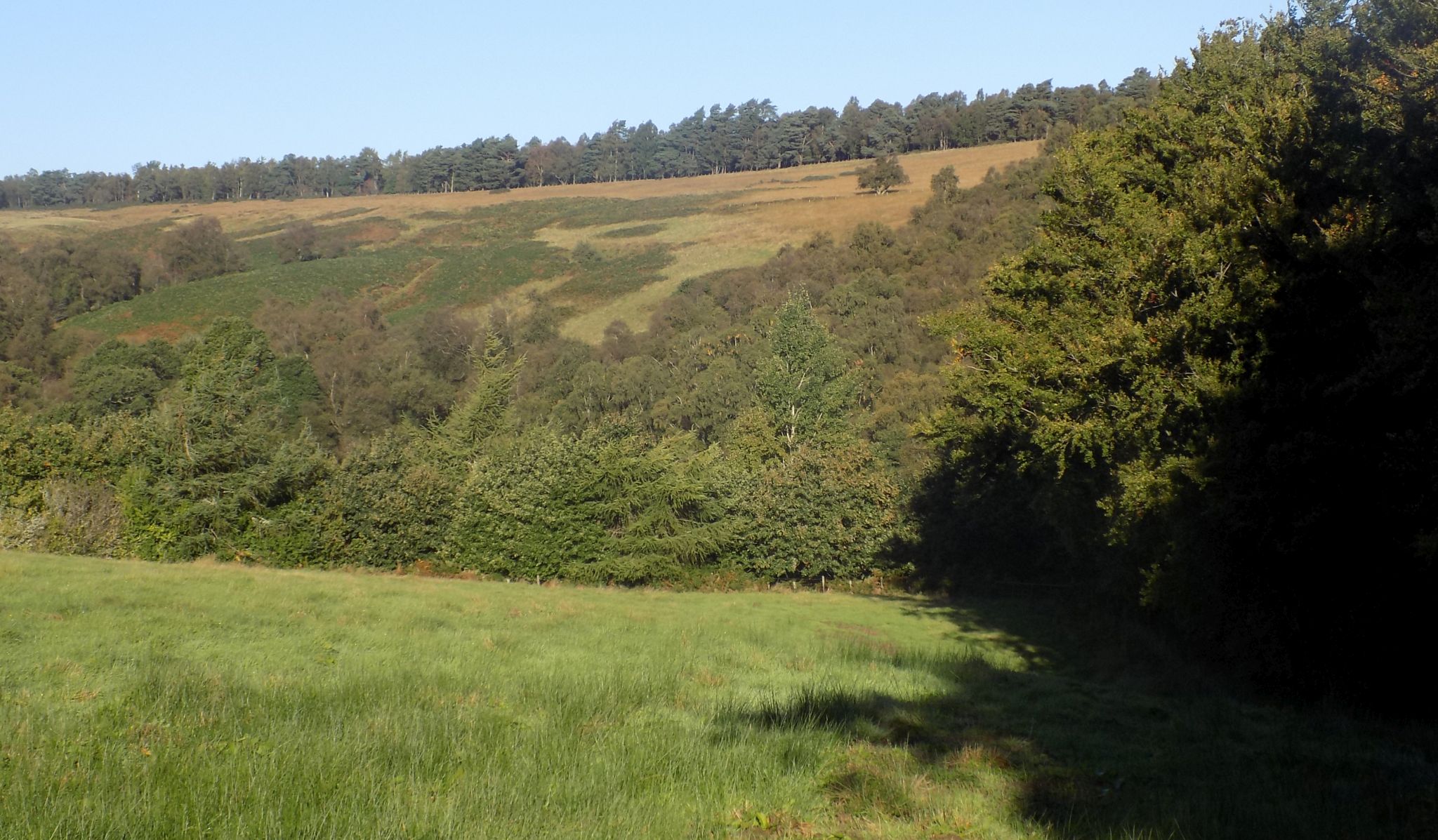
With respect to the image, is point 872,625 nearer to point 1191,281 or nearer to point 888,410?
point 1191,281

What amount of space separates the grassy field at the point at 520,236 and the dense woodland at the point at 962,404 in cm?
517

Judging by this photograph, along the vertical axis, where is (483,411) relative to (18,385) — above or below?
below

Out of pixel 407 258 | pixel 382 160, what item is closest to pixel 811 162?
pixel 407 258

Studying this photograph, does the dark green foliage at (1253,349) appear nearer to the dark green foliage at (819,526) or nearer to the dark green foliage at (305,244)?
the dark green foliage at (819,526)

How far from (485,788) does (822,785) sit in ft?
8.02

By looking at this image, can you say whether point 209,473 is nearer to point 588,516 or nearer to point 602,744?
point 588,516

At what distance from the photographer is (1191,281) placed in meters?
19.9

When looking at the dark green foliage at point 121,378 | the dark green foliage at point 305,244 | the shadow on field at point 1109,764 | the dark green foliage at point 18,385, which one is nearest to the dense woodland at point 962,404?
the dark green foliage at point 121,378

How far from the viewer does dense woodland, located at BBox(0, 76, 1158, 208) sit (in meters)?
146

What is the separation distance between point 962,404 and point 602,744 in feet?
67.9

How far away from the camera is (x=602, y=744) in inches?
296

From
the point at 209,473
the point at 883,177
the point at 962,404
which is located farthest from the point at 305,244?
the point at 962,404

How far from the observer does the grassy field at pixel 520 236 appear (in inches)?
3546

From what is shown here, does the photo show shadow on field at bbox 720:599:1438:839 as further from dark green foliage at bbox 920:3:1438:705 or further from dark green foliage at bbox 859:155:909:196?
dark green foliage at bbox 859:155:909:196
